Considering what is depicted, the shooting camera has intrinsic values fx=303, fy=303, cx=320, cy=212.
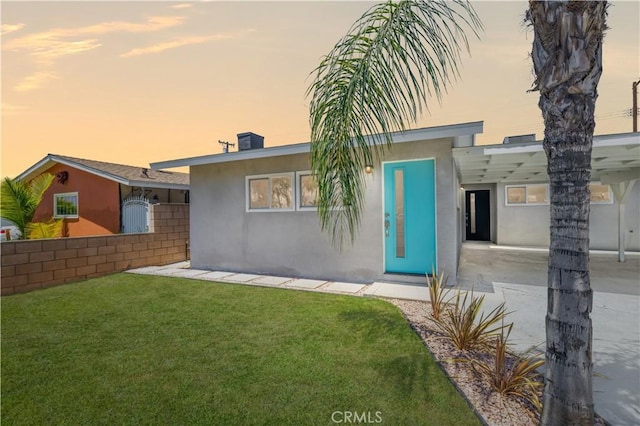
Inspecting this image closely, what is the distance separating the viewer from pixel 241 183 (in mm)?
7559

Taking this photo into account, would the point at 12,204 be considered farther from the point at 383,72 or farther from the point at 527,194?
the point at 527,194

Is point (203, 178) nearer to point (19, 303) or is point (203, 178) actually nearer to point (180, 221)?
point (180, 221)

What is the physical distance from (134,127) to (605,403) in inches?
432

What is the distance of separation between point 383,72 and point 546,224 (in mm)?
11940

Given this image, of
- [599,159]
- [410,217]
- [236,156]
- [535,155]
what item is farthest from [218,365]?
[599,159]

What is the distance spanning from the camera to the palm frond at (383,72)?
245 cm

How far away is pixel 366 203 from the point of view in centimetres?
623

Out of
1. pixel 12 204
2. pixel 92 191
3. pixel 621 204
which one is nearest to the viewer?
pixel 621 204

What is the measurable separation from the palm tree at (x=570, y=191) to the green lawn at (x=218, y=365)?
69cm

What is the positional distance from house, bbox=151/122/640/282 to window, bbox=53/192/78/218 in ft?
20.6

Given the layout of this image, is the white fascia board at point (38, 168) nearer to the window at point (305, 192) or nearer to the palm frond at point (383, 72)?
the window at point (305, 192)

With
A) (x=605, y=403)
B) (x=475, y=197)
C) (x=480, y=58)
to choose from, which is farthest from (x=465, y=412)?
(x=475, y=197)

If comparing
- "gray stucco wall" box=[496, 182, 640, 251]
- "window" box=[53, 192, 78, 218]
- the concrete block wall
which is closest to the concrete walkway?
the concrete block wall

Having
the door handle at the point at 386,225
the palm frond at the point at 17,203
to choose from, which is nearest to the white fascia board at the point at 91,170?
the palm frond at the point at 17,203
